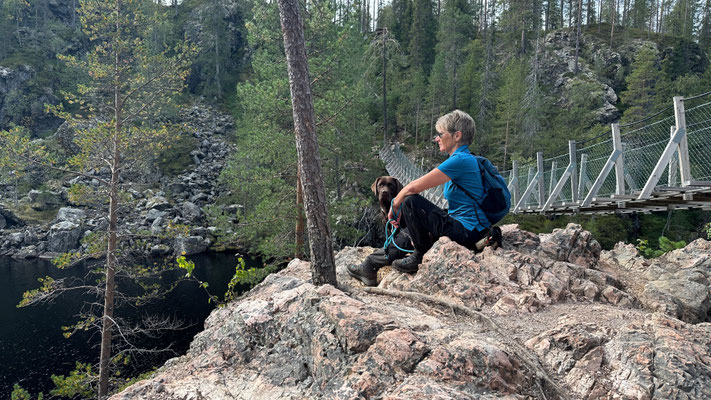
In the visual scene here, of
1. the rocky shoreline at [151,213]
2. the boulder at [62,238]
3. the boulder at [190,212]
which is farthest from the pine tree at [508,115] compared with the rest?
the boulder at [62,238]

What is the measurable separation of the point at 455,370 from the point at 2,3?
55171 mm

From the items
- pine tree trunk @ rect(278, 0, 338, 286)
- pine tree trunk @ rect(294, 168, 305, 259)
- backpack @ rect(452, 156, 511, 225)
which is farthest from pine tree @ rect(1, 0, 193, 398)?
backpack @ rect(452, 156, 511, 225)

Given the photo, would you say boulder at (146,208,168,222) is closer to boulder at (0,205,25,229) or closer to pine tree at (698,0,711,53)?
boulder at (0,205,25,229)

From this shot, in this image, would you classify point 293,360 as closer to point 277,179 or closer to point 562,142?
point 277,179

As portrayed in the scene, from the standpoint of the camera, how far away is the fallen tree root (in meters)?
1.61

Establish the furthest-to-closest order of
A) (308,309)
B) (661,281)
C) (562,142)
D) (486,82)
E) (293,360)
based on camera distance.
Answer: (486,82)
(562,142)
(661,281)
(308,309)
(293,360)

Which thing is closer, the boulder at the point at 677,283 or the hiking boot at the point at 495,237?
the hiking boot at the point at 495,237

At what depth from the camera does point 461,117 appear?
2529 mm

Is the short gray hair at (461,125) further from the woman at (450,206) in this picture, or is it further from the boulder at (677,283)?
the boulder at (677,283)

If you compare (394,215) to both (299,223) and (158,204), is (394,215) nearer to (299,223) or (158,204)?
(299,223)

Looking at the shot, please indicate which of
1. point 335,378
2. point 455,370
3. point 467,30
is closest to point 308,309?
point 335,378

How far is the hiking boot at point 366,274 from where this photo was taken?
3.08m

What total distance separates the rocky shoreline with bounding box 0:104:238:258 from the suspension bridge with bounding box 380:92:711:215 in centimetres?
1440

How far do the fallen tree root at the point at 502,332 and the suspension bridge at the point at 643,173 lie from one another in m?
2.99
